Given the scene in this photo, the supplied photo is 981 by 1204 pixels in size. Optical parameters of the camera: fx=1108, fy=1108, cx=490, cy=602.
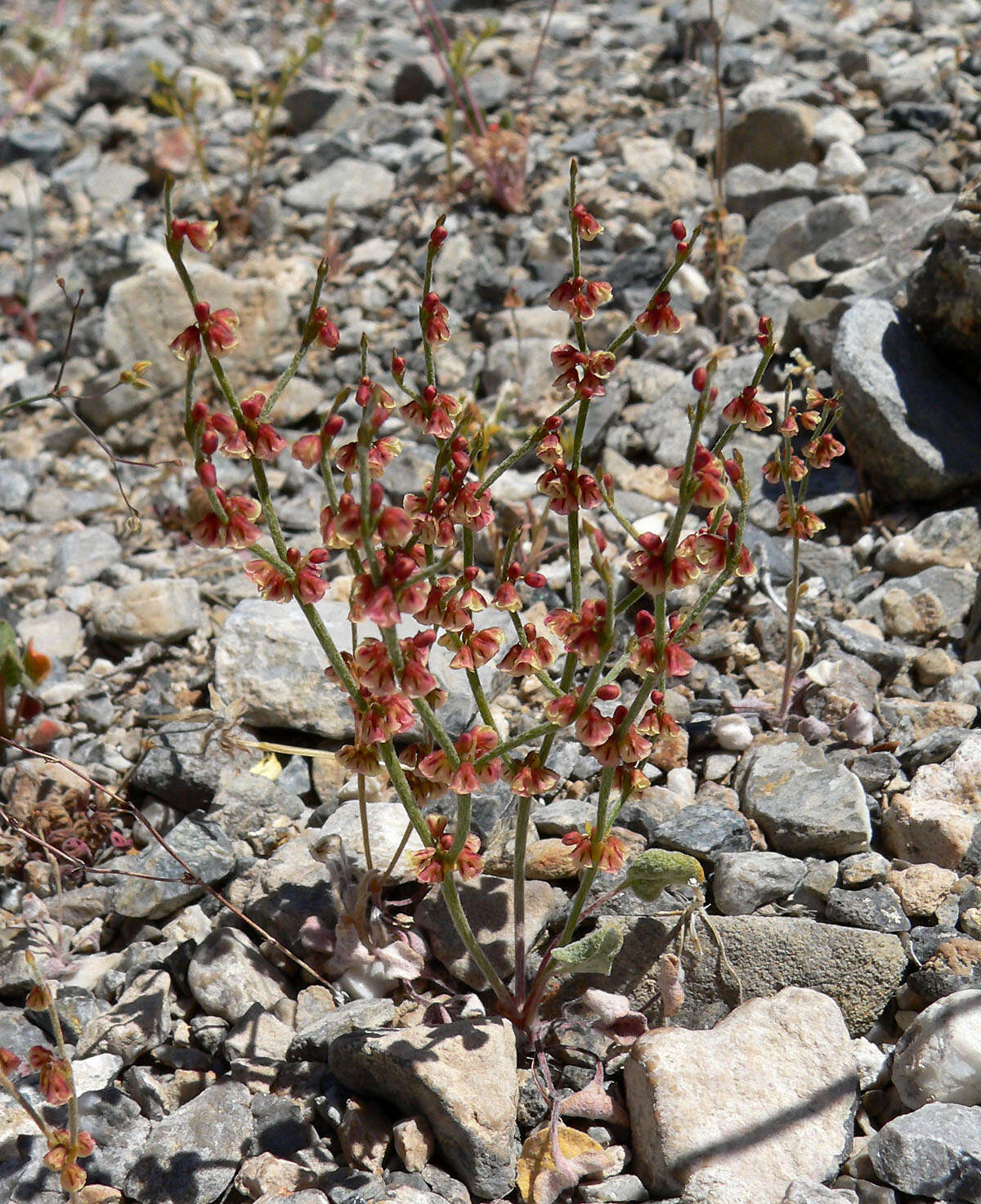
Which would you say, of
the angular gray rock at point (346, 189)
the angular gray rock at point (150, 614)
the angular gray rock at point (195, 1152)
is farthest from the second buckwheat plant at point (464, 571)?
the angular gray rock at point (346, 189)

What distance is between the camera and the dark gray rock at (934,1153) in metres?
2.09

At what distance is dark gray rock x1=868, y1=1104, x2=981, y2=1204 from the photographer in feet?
6.86

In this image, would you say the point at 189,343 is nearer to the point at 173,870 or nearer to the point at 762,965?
the point at 173,870

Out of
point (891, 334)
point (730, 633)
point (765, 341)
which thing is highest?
point (765, 341)

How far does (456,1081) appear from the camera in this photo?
233cm

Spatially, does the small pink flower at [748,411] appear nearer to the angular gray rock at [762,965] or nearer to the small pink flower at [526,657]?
the small pink flower at [526,657]

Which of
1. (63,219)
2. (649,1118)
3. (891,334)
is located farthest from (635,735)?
(63,219)

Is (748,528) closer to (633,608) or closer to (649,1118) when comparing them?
(633,608)

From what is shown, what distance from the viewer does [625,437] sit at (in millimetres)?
4488

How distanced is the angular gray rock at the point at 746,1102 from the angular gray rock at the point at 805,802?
1.60 feet

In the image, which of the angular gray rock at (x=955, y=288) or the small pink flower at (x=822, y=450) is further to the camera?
the angular gray rock at (x=955, y=288)

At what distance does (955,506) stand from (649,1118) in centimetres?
249

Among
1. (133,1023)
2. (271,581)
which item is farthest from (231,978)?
(271,581)

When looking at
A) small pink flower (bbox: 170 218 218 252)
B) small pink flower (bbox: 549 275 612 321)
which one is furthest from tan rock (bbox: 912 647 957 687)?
small pink flower (bbox: 170 218 218 252)
